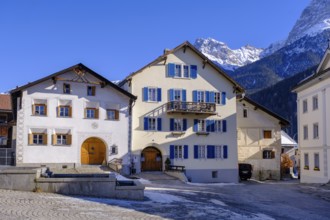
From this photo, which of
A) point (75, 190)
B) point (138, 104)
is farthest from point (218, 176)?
point (75, 190)

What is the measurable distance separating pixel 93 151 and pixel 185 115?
9.03m

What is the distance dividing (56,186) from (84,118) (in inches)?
752

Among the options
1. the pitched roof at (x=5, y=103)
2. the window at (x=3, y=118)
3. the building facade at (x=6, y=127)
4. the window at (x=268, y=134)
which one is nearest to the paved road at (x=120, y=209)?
the window at (x=268, y=134)

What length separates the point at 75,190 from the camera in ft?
54.6

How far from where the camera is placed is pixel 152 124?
38.7m

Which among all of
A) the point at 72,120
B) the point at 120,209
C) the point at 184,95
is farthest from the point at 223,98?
the point at 120,209

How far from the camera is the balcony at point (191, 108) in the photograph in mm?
38750

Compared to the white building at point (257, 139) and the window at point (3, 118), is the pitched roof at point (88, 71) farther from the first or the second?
the window at point (3, 118)

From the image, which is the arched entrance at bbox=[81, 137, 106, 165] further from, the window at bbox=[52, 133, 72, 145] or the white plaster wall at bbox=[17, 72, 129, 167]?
the window at bbox=[52, 133, 72, 145]

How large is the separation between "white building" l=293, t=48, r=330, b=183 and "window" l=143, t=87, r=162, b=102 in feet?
41.2

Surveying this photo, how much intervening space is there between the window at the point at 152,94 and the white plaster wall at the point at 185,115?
1.02ft

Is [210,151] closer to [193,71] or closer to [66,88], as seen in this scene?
[193,71]

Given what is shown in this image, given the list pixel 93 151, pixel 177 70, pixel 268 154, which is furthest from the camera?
pixel 268 154

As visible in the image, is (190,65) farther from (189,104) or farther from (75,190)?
(75,190)
